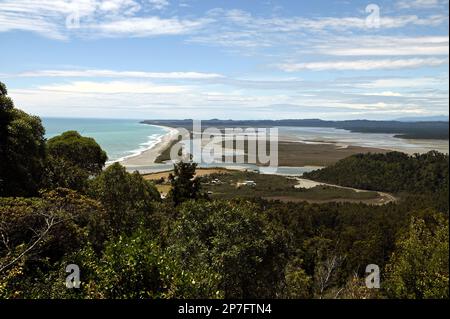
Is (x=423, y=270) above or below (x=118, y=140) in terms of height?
below

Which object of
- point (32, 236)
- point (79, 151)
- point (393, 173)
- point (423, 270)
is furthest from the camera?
point (393, 173)

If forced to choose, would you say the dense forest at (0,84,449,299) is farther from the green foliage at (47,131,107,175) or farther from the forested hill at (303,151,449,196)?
the forested hill at (303,151,449,196)

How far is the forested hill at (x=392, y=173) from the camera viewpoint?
68.3m

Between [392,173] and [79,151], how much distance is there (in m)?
59.3

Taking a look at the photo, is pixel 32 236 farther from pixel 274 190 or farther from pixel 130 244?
pixel 274 190

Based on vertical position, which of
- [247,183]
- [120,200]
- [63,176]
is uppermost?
[63,176]

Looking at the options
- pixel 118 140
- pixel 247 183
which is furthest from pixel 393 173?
pixel 118 140

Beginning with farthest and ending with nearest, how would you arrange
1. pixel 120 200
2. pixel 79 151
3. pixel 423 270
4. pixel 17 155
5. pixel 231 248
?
pixel 79 151, pixel 120 200, pixel 423 270, pixel 17 155, pixel 231 248

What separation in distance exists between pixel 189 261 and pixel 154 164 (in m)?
49.5

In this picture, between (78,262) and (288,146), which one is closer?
(78,262)

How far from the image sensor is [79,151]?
2630cm
